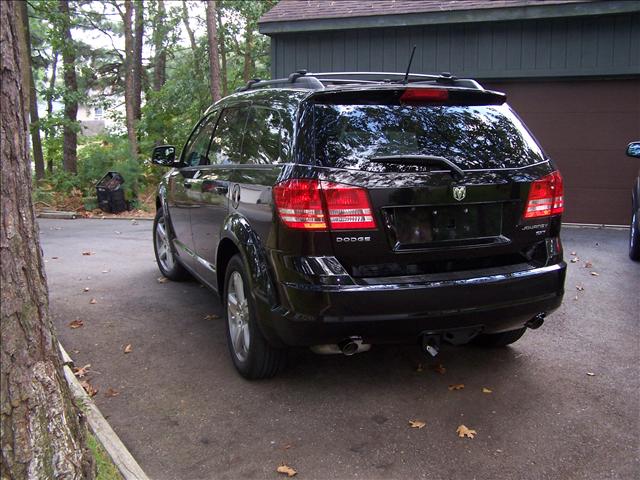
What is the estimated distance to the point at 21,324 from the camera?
2146mm

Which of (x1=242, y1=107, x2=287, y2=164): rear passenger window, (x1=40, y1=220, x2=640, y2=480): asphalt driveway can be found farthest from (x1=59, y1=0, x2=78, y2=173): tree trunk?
(x1=242, y1=107, x2=287, y2=164): rear passenger window

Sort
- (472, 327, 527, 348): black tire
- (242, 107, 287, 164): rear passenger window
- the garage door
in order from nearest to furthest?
(242, 107, 287, 164): rear passenger window, (472, 327, 527, 348): black tire, the garage door

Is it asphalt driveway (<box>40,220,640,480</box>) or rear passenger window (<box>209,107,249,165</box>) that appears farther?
rear passenger window (<box>209,107,249,165</box>)

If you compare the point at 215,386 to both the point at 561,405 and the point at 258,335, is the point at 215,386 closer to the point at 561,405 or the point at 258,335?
the point at 258,335

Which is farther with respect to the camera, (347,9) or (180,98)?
(180,98)

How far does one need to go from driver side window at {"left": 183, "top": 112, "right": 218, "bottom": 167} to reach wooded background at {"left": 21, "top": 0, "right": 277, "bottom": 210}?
9291mm

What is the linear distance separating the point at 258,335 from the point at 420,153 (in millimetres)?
1515

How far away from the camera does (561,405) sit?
379cm

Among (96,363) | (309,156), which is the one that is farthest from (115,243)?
(309,156)

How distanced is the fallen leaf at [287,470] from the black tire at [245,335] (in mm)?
932

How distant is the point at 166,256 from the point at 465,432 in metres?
4.39

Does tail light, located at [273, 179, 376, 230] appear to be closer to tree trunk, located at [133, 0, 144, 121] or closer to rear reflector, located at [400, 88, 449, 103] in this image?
rear reflector, located at [400, 88, 449, 103]

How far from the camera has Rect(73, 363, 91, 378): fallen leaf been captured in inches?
169

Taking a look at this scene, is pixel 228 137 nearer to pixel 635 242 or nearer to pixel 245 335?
pixel 245 335
